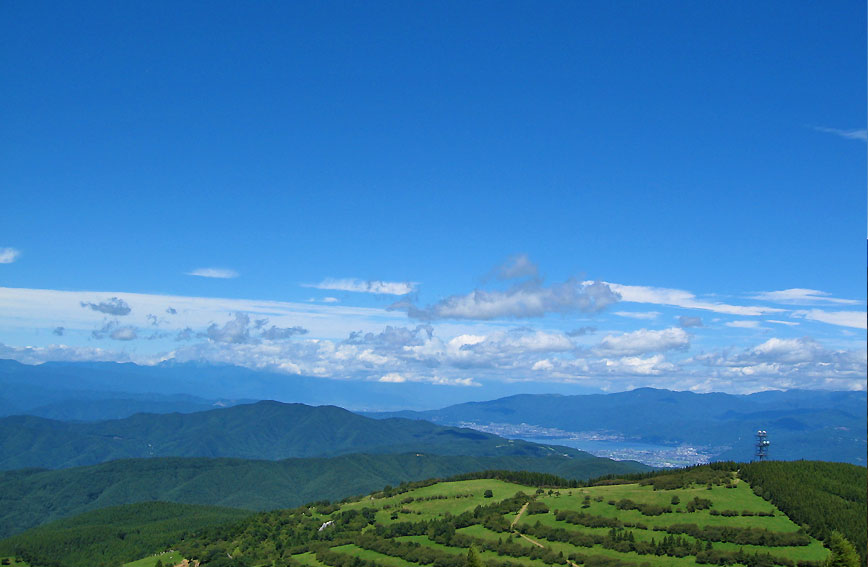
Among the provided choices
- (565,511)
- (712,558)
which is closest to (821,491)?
(712,558)

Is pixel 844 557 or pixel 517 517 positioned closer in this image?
pixel 844 557

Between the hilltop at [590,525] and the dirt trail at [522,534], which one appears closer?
the hilltop at [590,525]

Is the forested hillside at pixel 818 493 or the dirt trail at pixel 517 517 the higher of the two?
the forested hillside at pixel 818 493

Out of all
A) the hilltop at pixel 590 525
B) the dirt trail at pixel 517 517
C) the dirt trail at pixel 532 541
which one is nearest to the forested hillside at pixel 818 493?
the hilltop at pixel 590 525

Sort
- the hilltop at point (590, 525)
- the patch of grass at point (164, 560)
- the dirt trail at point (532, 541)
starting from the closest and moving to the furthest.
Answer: the hilltop at point (590, 525)
the dirt trail at point (532, 541)
the patch of grass at point (164, 560)

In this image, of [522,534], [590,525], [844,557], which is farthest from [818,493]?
[522,534]

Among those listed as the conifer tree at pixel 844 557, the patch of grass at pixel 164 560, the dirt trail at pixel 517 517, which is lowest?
the patch of grass at pixel 164 560

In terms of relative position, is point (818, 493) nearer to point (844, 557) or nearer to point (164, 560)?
point (844, 557)

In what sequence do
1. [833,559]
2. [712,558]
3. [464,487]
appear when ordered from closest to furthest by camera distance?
1. [833,559]
2. [712,558]
3. [464,487]

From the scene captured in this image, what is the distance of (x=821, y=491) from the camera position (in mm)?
135500

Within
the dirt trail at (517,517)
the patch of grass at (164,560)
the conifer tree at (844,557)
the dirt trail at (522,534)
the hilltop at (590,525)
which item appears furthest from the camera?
the patch of grass at (164,560)

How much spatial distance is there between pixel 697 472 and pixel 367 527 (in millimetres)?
80721

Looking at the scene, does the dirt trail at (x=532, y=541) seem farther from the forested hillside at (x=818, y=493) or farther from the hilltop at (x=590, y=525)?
the forested hillside at (x=818, y=493)

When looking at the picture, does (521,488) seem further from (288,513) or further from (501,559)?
(288,513)
